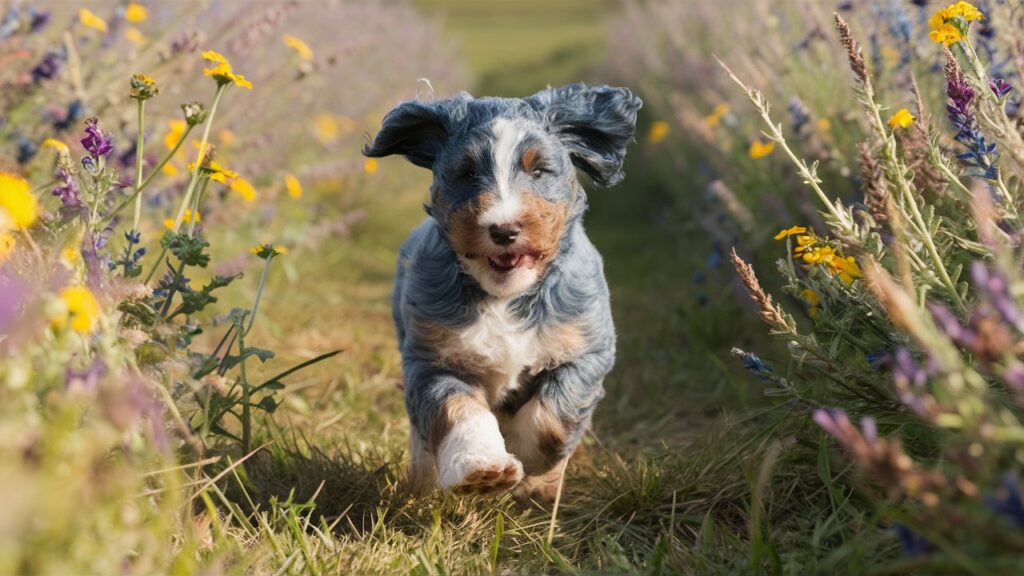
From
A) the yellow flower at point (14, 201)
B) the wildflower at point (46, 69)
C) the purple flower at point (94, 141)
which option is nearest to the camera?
the yellow flower at point (14, 201)

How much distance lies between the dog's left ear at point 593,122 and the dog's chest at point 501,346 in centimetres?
57

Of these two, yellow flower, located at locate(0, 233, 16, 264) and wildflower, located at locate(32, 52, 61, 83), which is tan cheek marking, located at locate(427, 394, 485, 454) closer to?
yellow flower, located at locate(0, 233, 16, 264)

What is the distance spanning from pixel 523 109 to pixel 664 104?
6.02 meters

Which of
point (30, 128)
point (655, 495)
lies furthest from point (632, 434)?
point (30, 128)

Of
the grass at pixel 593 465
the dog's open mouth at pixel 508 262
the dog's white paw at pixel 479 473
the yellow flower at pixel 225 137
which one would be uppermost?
the yellow flower at pixel 225 137

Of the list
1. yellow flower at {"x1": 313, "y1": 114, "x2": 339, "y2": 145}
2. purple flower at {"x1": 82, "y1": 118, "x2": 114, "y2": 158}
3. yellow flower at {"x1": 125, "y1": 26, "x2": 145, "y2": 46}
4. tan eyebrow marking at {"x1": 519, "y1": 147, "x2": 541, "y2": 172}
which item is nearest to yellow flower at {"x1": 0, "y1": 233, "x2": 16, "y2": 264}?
purple flower at {"x1": 82, "y1": 118, "x2": 114, "y2": 158}

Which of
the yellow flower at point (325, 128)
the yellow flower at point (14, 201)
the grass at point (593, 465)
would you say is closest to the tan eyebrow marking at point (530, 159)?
the grass at point (593, 465)

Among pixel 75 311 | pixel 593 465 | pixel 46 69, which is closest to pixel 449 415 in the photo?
pixel 593 465

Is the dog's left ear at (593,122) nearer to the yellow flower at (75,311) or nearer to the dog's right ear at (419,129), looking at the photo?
the dog's right ear at (419,129)

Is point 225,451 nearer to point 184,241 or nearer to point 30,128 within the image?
point 184,241

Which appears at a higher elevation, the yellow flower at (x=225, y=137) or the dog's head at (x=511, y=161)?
the yellow flower at (x=225, y=137)

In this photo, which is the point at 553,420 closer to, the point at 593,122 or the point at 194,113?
the point at 593,122

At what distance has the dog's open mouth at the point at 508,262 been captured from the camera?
3.07 meters

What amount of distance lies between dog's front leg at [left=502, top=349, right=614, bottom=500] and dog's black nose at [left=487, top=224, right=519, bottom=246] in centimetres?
59
